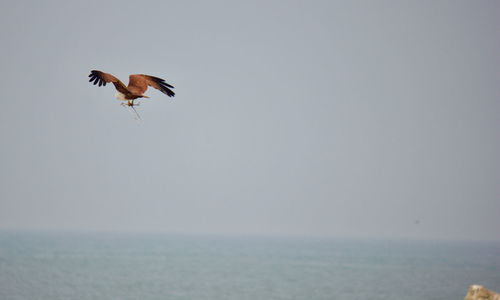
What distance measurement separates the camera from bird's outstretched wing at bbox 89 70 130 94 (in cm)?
1009

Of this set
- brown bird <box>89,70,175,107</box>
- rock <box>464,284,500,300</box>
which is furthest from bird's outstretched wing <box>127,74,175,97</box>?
rock <box>464,284,500,300</box>

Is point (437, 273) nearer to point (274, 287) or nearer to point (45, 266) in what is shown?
point (274, 287)

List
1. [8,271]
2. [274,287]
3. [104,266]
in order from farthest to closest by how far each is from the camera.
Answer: [104,266] < [8,271] < [274,287]

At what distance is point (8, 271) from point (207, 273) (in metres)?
33.1

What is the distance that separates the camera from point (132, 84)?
1079cm

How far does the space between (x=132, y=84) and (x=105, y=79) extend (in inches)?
25.5

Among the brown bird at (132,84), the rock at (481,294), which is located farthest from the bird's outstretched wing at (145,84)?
the rock at (481,294)

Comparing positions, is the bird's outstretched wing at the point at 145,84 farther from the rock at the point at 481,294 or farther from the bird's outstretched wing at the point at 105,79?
the rock at the point at 481,294

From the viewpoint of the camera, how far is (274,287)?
250ft

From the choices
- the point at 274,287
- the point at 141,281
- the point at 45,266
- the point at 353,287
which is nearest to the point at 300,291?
the point at 274,287

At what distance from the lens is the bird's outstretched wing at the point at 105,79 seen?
1009 centimetres

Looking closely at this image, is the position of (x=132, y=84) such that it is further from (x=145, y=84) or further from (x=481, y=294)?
(x=481, y=294)

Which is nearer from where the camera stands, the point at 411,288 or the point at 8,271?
the point at 411,288

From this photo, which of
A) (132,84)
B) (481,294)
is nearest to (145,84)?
(132,84)
